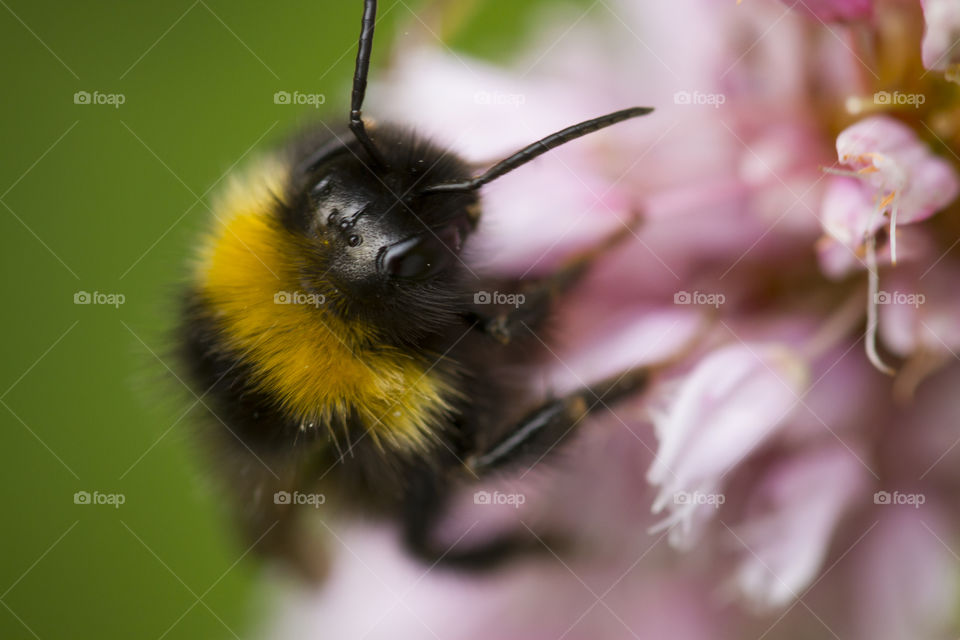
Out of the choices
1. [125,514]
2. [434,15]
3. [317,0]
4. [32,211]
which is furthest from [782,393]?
[32,211]

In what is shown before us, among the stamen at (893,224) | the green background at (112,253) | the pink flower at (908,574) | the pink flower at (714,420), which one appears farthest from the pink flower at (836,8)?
the green background at (112,253)

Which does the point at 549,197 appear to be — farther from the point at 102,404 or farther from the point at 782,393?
the point at 102,404

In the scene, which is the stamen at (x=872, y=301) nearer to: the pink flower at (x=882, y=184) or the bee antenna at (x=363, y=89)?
the pink flower at (x=882, y=184)

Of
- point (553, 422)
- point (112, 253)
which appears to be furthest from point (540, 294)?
point (112, 253)

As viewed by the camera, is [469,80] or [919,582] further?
[469,80]

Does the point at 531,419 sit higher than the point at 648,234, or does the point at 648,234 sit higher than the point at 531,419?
the point at 648,234

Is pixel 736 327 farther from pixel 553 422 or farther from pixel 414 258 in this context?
pixel 414 258

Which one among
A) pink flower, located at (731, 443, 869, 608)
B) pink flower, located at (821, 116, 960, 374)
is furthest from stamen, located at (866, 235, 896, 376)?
pink flower, located at (731, 443, 869, 608)
